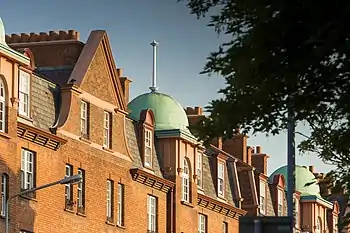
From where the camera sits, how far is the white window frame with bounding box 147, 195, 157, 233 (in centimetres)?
7294

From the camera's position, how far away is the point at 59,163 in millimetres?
62562

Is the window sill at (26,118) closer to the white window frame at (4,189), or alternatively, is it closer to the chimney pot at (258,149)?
the white window frame at (4,189)

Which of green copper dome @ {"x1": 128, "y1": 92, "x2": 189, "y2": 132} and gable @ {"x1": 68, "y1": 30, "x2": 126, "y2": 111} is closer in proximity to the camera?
gable @ {"x1": 68, "y1": 30, "x2": 126, "y2": 111}

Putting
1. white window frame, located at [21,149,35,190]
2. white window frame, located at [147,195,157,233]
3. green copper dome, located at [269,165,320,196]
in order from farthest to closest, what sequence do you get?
green copper dome, located at [269,165,320,196], white window frame, located at [147,195,157,233], white window frame, located at [21,149,35,190]

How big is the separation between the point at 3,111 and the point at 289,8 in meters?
35.7

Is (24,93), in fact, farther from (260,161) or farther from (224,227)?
(260,161)

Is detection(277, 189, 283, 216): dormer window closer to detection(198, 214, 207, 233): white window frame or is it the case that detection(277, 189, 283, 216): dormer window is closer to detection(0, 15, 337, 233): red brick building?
detection(0, 15, 337, 233): red brick building

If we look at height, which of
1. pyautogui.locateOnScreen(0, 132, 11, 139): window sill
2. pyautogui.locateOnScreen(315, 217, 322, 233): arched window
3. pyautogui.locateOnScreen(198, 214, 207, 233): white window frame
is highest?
pyautogui.locateOnScreen(315, 217, 322, 233): arched window

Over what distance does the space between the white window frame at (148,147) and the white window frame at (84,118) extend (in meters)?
7.46

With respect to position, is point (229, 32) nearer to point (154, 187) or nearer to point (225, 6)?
point (225, 6)

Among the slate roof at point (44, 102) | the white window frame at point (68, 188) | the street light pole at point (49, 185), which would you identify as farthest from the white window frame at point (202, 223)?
the street light pole at point (49, 185)

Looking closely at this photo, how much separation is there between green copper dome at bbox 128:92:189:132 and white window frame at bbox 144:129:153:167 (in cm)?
227

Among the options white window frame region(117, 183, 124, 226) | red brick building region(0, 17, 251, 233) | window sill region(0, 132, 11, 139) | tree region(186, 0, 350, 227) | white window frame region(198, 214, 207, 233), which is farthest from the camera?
white window frame region(198, 214, 207, 233)

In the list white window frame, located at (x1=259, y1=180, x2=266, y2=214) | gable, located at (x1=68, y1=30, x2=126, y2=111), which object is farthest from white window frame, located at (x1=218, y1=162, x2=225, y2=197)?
gable, located at (x1=68, y1=30, x2=126, y2=111)
